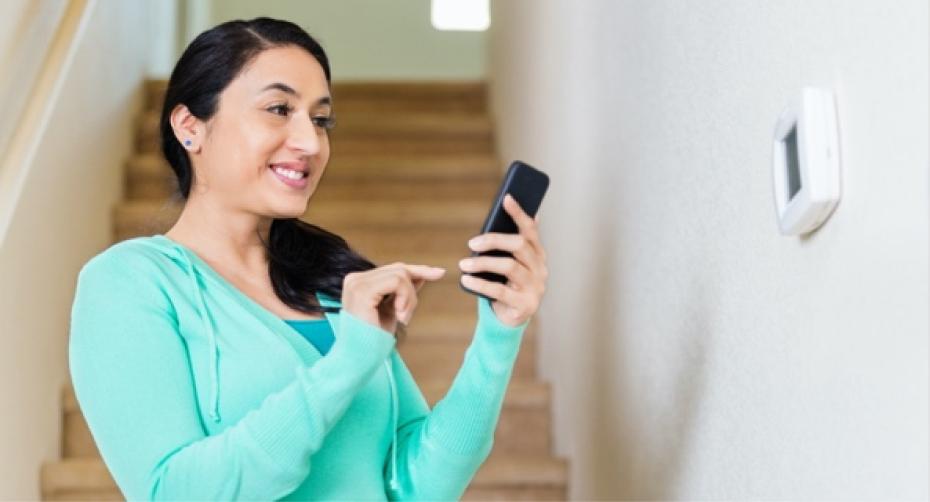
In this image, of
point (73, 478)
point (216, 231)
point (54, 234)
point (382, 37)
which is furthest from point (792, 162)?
point (382, 37)

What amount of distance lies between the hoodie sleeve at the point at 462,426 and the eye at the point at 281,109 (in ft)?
1.00

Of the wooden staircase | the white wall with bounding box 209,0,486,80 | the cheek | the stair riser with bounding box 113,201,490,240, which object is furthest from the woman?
the white wall with bounding box 209,0,486,80

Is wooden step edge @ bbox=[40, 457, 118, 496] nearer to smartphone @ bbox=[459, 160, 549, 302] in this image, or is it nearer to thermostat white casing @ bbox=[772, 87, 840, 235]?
smartphone @ bbox=[459, 160, 549, 302]

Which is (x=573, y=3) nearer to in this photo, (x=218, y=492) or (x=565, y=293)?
(x=565, y=293)

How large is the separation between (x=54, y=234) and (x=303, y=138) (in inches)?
62.4

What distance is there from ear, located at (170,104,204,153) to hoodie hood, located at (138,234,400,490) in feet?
0.39

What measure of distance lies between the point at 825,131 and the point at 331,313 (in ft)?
2.35

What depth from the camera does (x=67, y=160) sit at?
3.00m

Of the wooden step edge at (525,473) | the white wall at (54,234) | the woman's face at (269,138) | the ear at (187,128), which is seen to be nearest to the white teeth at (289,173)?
the woman's face at (269,138)

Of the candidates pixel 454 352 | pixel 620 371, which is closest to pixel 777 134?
pixel 620 371

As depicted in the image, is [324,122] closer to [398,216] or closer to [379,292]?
[379,292]

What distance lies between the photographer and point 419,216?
3668 mm

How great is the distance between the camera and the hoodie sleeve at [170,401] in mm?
1228

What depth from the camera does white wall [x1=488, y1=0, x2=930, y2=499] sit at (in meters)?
0.91
